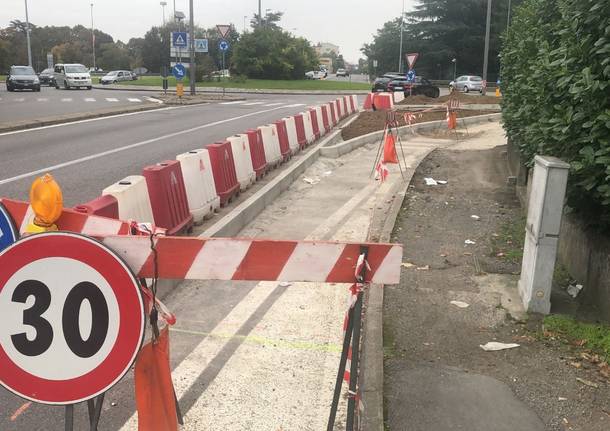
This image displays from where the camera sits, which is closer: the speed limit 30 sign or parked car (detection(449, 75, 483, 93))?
the speed limit 30 sign

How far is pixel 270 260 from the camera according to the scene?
2816 millimetres

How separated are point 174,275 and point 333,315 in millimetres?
2666

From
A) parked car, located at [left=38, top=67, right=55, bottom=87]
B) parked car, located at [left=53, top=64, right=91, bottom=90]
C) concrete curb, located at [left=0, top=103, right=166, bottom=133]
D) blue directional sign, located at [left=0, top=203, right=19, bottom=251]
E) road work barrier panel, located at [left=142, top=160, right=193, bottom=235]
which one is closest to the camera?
blue directional sign, located at [left=0, top=203, right=19, bottom=251]

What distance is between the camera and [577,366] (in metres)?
4.27

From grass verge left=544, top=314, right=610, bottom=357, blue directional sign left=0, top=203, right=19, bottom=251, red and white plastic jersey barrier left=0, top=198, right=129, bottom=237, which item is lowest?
grass verge left=544, top=314, right=610, bottom=357

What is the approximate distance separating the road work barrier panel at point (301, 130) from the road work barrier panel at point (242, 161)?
13.9ft

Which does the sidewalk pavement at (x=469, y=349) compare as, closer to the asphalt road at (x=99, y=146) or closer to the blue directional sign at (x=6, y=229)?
the blue directional sign at (x=6, y=229)

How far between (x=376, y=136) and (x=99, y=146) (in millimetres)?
7281

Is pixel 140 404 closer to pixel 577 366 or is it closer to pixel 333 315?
pixel 333 315

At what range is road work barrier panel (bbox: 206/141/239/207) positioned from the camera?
8258 mm

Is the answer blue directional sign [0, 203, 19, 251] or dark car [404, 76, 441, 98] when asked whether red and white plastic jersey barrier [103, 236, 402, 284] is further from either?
dark car [404, 76, 441, 98]

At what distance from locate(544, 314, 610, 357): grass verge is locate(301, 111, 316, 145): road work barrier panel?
10417 millimetres

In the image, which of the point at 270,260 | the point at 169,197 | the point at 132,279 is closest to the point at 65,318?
the point at 132,279

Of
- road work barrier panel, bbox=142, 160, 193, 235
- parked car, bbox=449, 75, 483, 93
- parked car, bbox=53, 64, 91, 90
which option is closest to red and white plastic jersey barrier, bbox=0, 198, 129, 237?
road work barrier panel, bbox=142, 160, 193, 235
